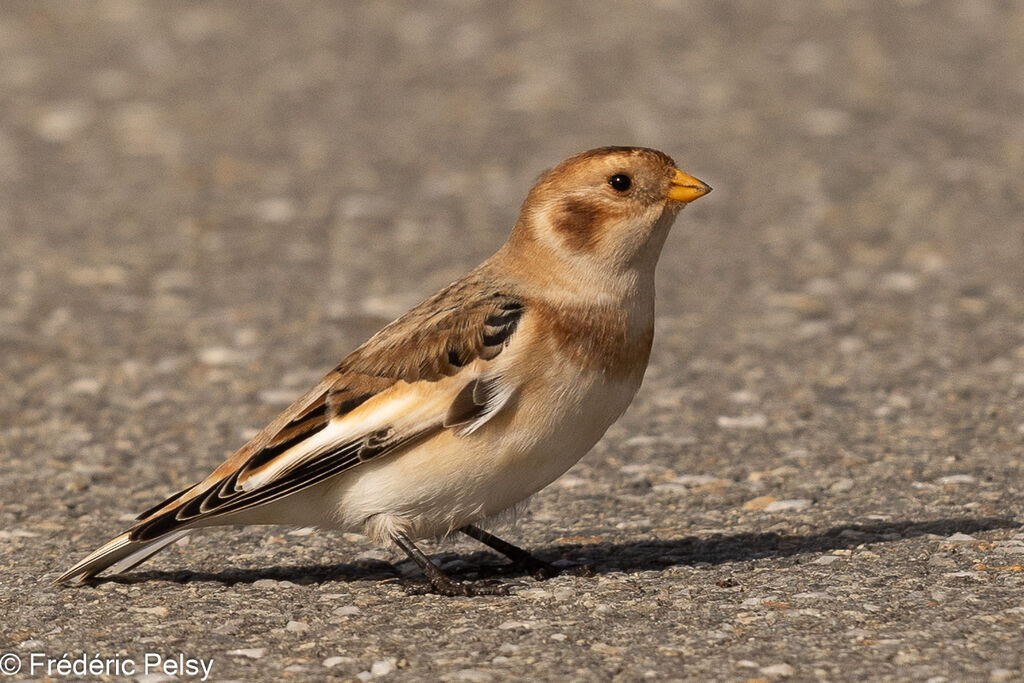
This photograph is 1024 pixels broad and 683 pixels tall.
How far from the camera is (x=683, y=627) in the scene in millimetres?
4711

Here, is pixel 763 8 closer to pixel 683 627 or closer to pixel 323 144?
pixel 323 144

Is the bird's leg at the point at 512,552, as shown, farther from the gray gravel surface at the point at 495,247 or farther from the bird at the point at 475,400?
the bird at the point at 475,400

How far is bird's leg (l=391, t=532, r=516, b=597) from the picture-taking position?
511 centimetres

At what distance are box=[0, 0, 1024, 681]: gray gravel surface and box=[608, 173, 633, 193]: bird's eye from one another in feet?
4.23

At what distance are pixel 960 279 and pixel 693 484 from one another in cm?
340

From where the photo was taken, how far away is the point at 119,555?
516cm

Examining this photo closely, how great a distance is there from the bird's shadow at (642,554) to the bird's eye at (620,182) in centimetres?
→ 128

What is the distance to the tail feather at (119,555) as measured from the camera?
5090 mm

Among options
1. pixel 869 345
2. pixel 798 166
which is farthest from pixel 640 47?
pixel 869 345

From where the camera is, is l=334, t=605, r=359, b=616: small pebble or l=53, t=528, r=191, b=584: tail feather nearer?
l=334, t=605, r=359, b=616: small pebble

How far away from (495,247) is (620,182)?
4.79 meters

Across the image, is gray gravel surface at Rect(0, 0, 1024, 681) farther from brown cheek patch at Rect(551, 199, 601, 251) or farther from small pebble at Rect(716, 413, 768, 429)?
brown cheek patch at Rect(551, 199, 601, 251)

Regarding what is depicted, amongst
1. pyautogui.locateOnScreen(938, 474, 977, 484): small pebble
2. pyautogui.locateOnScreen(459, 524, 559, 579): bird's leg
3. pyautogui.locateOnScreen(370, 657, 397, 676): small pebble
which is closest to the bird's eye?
pyautogui.locateOnScreen(459, 524, 559, 579): bird's leg

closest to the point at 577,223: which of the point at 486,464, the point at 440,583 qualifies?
the point at 486,464
